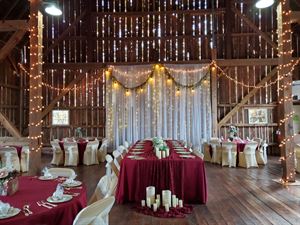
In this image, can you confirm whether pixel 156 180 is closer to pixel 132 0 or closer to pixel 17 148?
pixel 17 148

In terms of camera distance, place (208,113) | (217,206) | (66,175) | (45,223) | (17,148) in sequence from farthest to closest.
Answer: (208,113) → (17,148) → (217,206) → (66,175) → (45,223)

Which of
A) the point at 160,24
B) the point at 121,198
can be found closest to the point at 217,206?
the point at 121,198

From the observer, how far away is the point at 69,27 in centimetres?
1277

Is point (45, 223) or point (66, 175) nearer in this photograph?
point (45, 223)

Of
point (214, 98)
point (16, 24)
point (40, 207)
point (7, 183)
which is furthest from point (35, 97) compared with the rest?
point (214, 98)

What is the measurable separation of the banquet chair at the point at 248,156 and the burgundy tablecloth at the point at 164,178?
14.0ft

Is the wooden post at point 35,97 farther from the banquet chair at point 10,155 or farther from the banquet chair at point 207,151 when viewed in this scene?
the banquet chair at point 207,151

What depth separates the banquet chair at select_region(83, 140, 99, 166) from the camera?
32.0ft

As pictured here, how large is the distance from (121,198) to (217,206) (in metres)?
1.69

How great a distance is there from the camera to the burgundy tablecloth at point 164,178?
16.6ft

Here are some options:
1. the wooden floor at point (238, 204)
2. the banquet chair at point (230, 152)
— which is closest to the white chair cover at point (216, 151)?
the banquet chair at point (230, 152)

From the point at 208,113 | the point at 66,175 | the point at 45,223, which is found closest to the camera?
the point at 45,223

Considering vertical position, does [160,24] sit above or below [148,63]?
above

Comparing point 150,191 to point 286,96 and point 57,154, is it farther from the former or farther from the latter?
point 57,154
